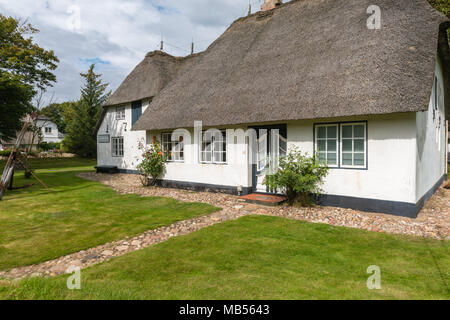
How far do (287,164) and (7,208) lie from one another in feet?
27.8

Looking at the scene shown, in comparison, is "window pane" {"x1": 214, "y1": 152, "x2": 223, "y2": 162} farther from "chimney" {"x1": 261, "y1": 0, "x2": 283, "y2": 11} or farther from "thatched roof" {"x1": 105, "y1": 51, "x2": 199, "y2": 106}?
"chimney" {"x1": 261, "y1": 0, "x2": 283, "y2": 11}

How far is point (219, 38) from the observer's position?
13.6 meters

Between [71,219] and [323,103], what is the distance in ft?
23.8

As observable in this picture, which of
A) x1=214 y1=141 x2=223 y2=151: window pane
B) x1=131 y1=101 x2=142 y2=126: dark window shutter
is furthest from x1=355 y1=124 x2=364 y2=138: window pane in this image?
x1=131 y1=101 x2=142 y2=126: dark window shutter

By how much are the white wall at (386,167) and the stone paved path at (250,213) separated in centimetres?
58

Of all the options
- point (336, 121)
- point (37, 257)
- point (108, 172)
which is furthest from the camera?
point (108, 172)

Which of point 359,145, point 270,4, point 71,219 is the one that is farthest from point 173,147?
point 270,4

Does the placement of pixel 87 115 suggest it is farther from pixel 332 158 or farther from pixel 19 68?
pixel 332 158

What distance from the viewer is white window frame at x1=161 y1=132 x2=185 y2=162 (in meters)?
11.6

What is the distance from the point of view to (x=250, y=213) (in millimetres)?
7258

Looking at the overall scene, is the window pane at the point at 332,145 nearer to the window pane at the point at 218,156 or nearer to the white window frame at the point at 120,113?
the window pane at the point at 218,156

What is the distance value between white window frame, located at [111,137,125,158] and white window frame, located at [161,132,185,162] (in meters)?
7.46
